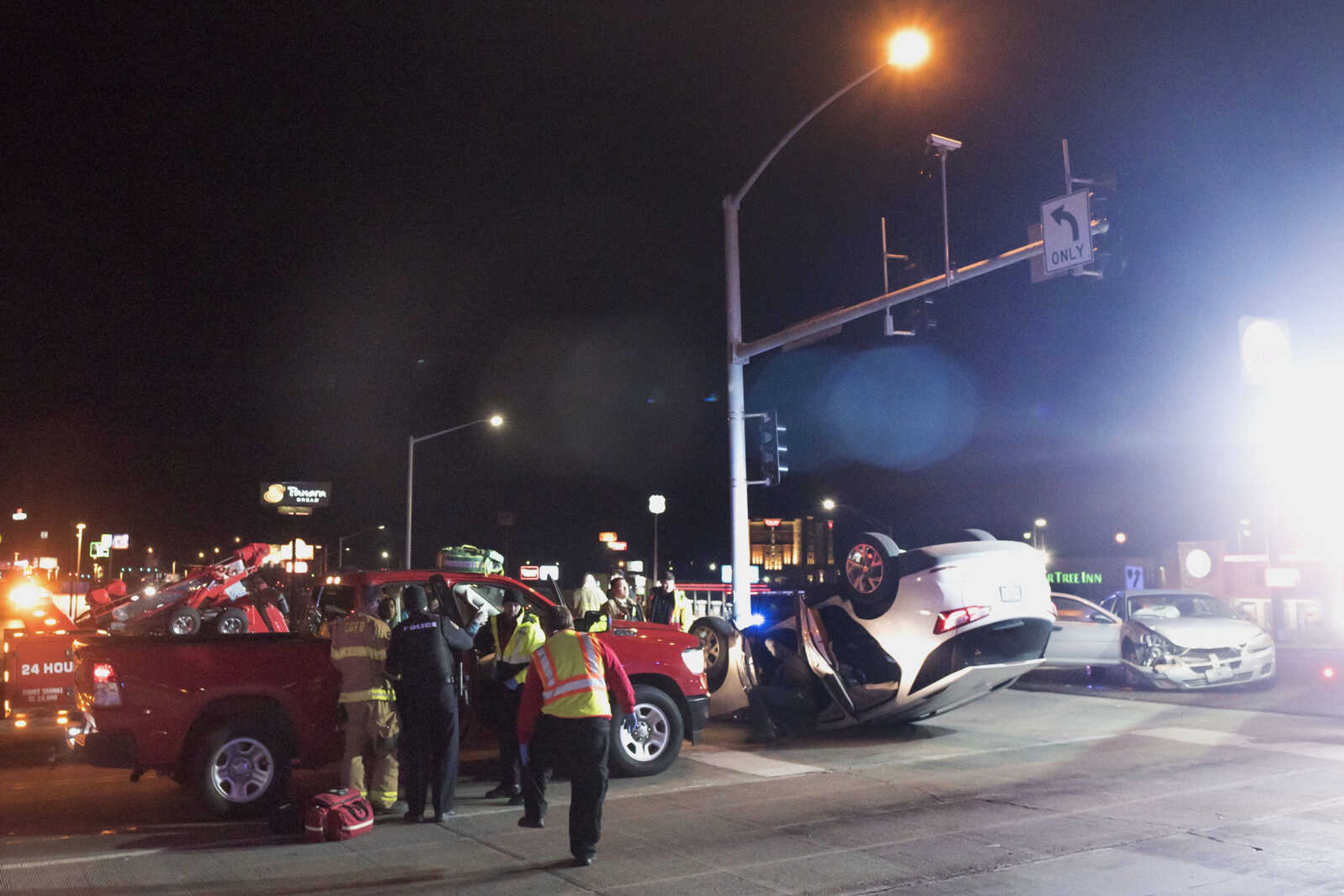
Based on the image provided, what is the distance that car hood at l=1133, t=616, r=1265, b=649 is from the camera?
1528cm

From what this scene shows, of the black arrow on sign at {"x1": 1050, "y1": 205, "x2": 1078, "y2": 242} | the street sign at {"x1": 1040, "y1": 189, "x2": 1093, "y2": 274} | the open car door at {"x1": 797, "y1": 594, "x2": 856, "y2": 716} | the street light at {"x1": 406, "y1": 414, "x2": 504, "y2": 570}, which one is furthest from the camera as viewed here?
the street light at {"x1": 406, "y1": 414, "x2": 504, "y2": 570}

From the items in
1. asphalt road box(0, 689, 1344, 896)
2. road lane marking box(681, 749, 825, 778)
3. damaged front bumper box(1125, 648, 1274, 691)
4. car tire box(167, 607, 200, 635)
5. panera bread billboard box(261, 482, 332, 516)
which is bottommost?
road lane marking box(681, 749, 825, 778)

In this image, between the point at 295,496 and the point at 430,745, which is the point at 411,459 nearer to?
the point at 430,745

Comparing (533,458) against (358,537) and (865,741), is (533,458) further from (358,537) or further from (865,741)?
(865,741)

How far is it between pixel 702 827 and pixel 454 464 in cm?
7857

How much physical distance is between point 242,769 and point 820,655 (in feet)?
18.8

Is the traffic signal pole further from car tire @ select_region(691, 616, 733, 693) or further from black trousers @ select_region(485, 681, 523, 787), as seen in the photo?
black trousers @ select_region(485, 681, 523, 787)

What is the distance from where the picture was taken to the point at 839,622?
12.1 meters

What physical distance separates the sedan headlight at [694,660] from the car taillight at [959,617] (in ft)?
7.73

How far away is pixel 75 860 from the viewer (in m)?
7.01

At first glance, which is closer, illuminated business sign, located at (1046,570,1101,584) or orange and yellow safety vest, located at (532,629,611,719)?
orange and yellow safety vest, located at (532,629,611,719)

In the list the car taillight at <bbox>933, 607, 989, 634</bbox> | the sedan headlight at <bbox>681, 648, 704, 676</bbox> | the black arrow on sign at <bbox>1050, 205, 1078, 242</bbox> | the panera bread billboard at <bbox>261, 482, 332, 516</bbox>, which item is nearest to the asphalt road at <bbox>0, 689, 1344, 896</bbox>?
the sedan headlight at <bbox>681, 648, 704, 676</bbox>

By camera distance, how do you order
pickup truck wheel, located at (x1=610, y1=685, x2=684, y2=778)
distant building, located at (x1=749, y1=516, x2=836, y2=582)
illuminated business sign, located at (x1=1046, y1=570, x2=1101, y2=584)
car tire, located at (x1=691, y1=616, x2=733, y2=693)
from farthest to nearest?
1. distant building, located at (x1=749, y1=516, x2=836, y2=582)
2. illuminated business sign, located at (x1=1046, y1=570, x2=1101, y2=584)
3. car tire, located at (x1=691, y1=616, x2=733, y2=693)
4. pickup truck wheel, located at (x1=610, y1=685, x2=684, y2=778)

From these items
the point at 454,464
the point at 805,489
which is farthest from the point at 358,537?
the point at 805,489
